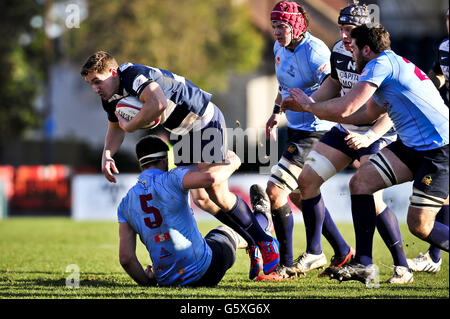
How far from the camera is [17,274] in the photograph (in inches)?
279

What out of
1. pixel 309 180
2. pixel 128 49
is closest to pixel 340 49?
pixel 309 180

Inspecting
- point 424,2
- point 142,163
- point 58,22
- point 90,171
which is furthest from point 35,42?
point 142,163

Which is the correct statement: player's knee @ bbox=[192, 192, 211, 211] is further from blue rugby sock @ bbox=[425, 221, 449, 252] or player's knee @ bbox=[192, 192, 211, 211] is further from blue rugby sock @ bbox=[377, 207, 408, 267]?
blue rugby sock @ bbox=[425, 221, 449, 252]

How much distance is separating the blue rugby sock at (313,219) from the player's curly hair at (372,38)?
63.8 inches

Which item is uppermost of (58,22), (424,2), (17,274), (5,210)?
(424,2)

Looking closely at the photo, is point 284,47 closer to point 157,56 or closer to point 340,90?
point 340,90

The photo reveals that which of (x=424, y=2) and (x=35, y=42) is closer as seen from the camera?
(x=35, y=42)

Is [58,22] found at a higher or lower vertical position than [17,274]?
higher

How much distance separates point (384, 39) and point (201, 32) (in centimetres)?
2535

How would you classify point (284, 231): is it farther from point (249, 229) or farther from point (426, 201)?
point (426, 201)

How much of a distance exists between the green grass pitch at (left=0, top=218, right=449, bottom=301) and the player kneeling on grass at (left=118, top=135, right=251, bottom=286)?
17 cm


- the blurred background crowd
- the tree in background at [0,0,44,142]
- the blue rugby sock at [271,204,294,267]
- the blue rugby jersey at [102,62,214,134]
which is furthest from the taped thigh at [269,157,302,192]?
the tree in background at [0,0,44,142]

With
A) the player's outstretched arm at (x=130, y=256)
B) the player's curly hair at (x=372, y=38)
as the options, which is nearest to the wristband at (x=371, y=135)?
the player's curly hair at (x=372, y=38)

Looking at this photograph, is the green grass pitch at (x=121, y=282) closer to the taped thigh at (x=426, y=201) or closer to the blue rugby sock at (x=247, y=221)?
the blue rugby sock at (x=247, y=221)
